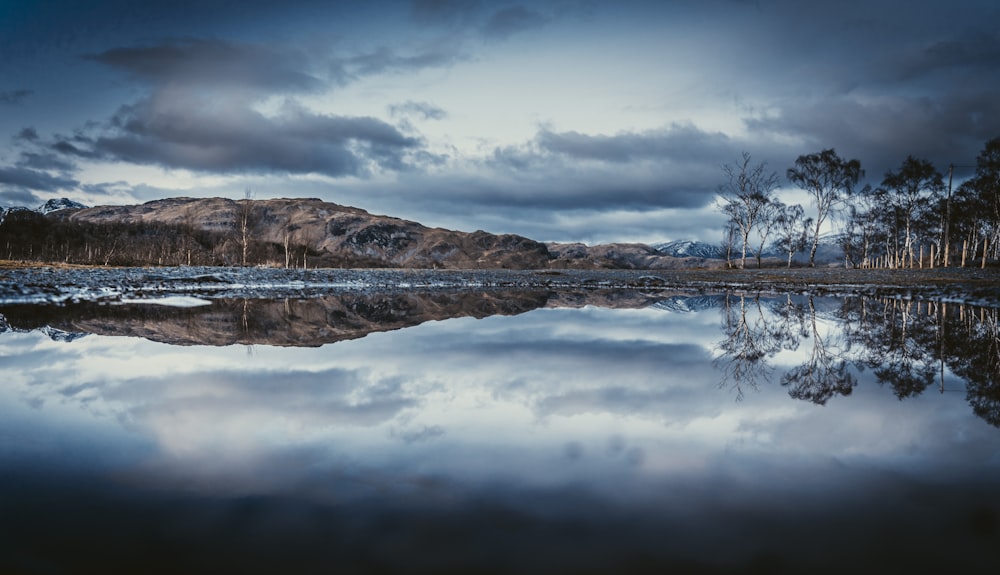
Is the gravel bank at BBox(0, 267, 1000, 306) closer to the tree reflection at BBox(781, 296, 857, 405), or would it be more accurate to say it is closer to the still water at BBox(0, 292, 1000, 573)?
the tree reflection at BBox(781, 296, 857, 405)

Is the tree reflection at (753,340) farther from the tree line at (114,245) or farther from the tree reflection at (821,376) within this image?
the tree line at (114,245)

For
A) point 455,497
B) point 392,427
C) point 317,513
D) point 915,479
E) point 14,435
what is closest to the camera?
point 317,513

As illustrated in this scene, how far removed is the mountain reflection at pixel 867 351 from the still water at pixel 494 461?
7 centimetres

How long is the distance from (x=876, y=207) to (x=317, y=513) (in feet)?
237

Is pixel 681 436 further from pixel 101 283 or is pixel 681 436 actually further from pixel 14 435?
pixel 101 283

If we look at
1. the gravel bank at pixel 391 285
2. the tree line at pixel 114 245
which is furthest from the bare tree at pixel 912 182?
the tree line at pixel 114 245

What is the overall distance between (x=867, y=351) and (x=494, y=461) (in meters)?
6.92

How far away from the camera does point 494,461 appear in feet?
11.2

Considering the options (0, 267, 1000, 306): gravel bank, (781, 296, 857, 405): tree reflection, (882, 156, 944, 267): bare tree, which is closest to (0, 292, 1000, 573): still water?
(781, 296, 857, 405): tree reflection

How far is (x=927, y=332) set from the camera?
10.1 metres

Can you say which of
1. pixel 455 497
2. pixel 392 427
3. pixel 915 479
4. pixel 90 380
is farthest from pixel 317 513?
pixel 90 380

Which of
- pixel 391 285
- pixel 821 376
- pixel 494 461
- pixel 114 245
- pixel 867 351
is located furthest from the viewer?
pixel 114 245

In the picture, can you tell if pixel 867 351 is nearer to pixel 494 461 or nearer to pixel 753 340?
pixel 753 340

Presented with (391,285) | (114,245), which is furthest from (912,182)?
(114,245)
